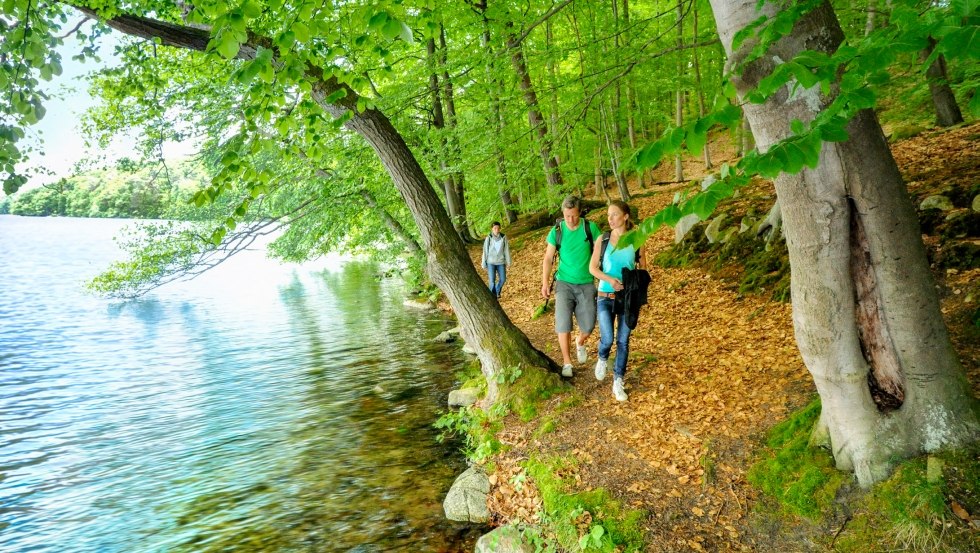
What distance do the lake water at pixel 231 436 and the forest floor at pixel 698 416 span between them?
1.31m

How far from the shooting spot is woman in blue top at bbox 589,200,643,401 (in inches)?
202

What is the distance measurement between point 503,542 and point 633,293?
2628 millimetres

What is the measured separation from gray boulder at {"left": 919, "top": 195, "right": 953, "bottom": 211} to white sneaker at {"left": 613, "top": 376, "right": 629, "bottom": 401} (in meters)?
5.49

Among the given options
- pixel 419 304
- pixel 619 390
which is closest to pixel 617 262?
pixel 619 390

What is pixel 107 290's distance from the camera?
492 inches

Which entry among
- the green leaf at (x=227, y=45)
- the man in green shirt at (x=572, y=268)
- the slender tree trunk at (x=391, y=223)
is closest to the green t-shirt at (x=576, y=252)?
the man in green shirt at (x=572, y=268)

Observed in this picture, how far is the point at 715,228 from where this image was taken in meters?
10.8

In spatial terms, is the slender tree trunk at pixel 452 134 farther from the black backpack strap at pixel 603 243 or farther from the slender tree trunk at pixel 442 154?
the black backpack strap at pixel 603 243

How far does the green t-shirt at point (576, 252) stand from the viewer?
5.83 metres

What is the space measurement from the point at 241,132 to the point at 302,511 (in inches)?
165

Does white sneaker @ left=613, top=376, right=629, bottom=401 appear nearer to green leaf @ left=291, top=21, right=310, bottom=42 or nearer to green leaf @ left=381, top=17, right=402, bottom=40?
green leaf @ left=381, top=17, right=402, bottom=40

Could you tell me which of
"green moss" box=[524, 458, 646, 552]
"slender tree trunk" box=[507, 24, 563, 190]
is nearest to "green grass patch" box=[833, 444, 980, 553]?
"green moss" box=[524, 458, 646, 552]

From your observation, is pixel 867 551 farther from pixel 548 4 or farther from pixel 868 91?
pixel 548 4

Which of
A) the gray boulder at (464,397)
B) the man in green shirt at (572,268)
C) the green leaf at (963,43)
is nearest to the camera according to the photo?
the green leaf at (963,43)
